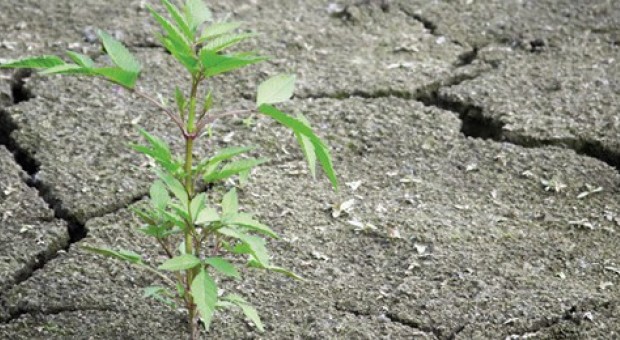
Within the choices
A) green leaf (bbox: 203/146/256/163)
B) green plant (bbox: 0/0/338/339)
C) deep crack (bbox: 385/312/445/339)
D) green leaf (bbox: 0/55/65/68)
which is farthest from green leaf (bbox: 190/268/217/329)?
deep crack (bbox: 385/312/445/339)

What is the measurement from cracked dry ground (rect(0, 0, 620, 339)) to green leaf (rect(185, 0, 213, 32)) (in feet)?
2.29

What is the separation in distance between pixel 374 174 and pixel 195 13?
41.1 inches

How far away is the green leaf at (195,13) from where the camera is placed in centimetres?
220

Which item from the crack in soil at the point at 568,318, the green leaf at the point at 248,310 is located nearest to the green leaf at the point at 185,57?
the green leaf at the point at 248,310

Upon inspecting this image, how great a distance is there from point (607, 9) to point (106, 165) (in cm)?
193

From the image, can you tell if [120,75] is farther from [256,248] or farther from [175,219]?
[256,248]

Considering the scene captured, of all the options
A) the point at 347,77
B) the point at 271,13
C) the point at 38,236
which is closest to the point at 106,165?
the point at 38,236

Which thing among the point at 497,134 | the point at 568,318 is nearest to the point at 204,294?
the point at 568,318

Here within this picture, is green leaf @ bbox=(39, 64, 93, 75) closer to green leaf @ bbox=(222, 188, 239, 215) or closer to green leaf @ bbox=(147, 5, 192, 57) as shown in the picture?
green leaf @ bbox=(147, 5, 192, 57)

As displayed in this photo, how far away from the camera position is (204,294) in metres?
2.11

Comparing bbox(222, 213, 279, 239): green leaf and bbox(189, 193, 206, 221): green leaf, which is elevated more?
bbox(189, 193, 206, 221): green leaf

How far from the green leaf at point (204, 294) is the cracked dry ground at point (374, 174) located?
0.41 meters

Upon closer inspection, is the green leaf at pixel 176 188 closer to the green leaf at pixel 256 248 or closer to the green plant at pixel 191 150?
the green plant at pixel 191 150

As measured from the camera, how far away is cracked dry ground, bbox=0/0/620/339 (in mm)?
2605
